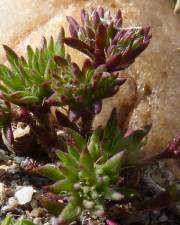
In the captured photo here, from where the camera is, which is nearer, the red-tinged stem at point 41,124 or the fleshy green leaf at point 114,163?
the fleshy green leaf at point 114,163

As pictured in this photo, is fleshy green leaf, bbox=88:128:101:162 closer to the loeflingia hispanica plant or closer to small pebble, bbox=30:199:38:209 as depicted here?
the loeflingia hispanica plant

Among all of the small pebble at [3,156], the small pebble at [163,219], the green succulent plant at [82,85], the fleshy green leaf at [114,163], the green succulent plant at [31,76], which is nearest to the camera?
the fleshy green leaf at [114,163]

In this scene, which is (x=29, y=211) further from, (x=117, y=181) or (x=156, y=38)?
(x=156, y=38)

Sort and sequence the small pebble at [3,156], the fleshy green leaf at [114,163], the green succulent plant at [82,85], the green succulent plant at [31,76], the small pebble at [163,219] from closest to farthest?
the fleshy green leaf at [114,163] < the green succulent plant at [82,85] < the green succulent plant at [31,76] < the small pebble at [163,219] < the small pebble at [3,156]

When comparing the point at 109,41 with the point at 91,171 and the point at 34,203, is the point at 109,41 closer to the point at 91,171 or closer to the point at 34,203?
the point at 91,171

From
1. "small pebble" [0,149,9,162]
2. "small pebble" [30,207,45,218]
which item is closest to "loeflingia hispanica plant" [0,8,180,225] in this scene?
"small pebble" [30,207,45,218]

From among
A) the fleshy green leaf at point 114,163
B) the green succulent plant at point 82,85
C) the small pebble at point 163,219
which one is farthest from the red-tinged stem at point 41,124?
the small pebble at point 163,219

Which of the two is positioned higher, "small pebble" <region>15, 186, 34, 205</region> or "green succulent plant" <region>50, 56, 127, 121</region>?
"green succulent plant" <region>50, 56, 127, 121</region>

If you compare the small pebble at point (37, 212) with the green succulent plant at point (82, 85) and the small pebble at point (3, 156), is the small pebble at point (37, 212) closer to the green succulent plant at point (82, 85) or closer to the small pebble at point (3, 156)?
the small pebble at point (3, 156)
